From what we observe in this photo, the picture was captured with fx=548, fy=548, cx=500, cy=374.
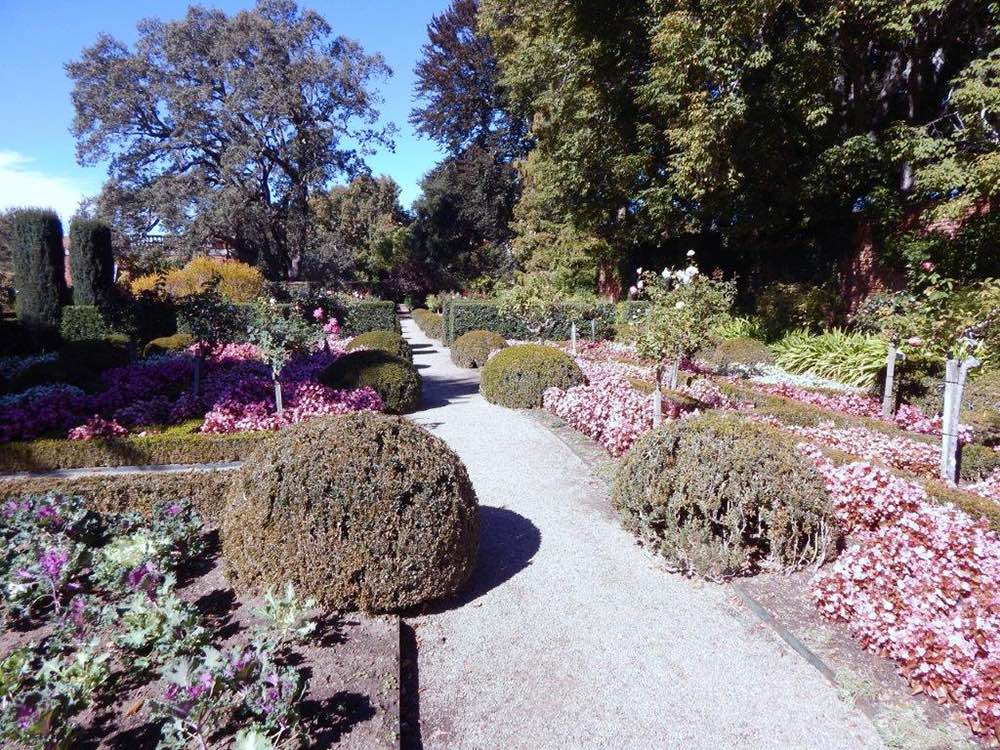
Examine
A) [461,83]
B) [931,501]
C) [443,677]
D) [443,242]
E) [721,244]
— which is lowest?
[443,677]

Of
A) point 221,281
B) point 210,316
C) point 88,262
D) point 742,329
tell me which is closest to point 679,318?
point 210,316

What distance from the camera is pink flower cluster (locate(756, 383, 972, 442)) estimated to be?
6414 mm

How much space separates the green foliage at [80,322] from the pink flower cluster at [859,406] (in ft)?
50.5

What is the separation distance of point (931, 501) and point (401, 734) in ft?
11.7

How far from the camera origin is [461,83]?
26375 millimetres

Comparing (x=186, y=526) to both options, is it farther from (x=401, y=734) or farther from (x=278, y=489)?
(x=401, y=734)

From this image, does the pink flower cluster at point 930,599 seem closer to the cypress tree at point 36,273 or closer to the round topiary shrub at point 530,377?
the round topiary shrub at point 530,377

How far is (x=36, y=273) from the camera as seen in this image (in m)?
14.0

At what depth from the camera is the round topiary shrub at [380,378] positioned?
8016 millimetres

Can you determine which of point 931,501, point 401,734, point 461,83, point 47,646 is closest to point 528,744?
point 401,734

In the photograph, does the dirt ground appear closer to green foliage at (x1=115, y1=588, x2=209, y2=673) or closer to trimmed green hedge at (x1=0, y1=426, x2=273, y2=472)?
green foliage at (x1=115, y1=588, x2=209, y2=673)

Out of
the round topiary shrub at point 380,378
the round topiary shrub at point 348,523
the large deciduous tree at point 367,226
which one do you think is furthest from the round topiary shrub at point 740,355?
the large deciduous tree at point 367,226

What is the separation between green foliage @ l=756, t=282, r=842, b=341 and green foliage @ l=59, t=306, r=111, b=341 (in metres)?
16.3

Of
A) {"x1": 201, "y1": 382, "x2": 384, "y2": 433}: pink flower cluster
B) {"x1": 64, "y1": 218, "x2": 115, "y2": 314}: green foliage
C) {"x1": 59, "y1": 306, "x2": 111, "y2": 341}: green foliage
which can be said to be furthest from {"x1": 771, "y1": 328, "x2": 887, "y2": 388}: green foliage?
{"x1": 64, "y1": 218, "x2": 115, "y2": 314}: green foliage
